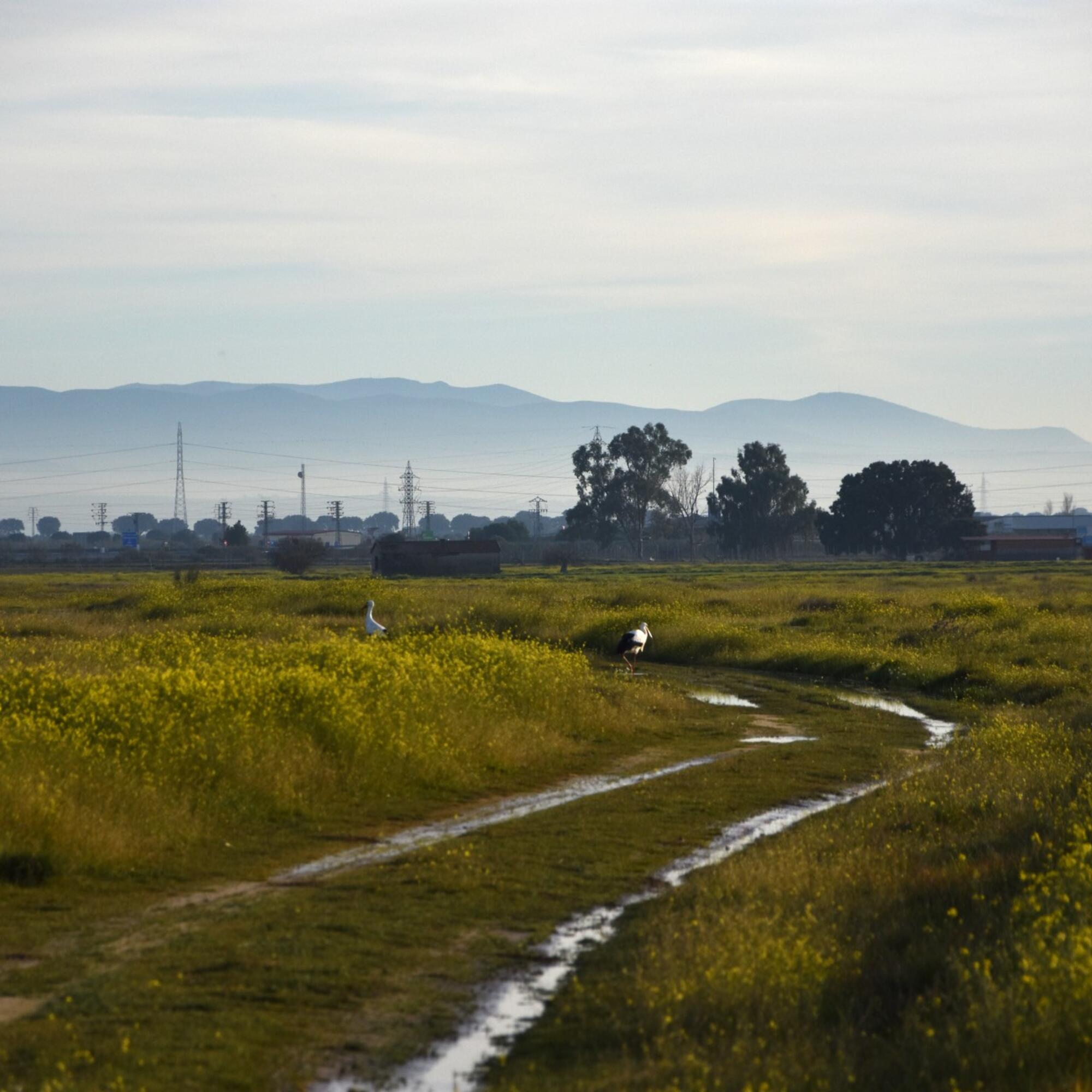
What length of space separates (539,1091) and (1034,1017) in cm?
254

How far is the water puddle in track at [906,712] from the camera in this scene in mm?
22672

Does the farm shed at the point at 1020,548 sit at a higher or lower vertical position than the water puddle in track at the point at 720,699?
higher

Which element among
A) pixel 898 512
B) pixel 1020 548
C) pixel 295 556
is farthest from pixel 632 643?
pixel 1020 548

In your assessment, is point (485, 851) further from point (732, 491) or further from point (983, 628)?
point (732, 491)

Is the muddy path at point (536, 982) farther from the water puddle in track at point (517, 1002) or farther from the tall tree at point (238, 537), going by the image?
the tall tree at point (238, 537)

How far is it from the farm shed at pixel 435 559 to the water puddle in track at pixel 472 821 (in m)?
76.3

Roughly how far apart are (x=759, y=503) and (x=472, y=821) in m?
122

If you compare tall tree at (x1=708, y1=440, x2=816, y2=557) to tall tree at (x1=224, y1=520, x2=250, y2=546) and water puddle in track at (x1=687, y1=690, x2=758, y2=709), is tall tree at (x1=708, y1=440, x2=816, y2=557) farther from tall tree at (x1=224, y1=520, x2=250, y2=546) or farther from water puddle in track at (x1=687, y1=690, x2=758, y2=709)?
water puddle in track at (x1=687, y1=690, x2=758, y2=709)

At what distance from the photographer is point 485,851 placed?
13.2m

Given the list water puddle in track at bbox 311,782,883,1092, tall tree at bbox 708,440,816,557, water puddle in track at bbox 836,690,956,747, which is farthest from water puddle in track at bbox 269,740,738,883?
tall tree at bbox 708,440,816,557

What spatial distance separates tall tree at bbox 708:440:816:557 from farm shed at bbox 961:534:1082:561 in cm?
1967

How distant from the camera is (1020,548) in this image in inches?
4808

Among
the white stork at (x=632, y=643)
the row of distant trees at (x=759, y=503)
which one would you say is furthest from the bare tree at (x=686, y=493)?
the white stork at (x=632, y=643)

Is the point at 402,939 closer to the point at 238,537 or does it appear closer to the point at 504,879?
the point at 504,879
